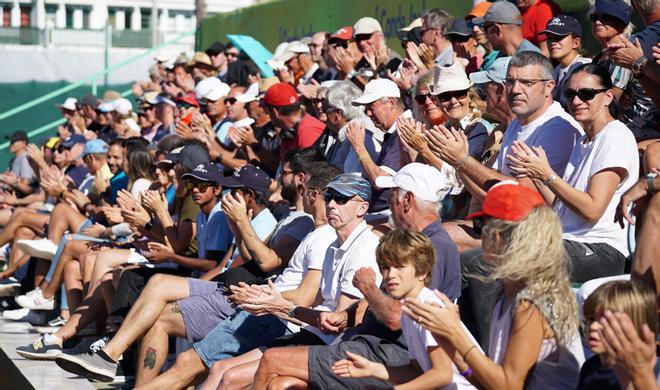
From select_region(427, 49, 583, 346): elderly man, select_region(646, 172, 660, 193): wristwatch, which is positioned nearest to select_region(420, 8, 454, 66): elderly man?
select_region(427, 49, 583, 346): elderly man

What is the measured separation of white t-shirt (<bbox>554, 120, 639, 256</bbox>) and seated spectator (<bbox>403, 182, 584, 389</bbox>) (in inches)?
45.7

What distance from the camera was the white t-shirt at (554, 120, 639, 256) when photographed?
211 inches

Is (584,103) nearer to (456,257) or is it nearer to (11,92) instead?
(456,257)

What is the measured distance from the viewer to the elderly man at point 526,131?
18.7ft

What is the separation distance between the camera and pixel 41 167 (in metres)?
12.9

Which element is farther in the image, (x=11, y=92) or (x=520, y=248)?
(x=11, y=92)

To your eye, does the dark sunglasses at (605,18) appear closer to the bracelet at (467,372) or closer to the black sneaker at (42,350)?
the bracelet at (467,372)

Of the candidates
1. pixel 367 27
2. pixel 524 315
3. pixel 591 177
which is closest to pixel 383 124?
pixel 367 27

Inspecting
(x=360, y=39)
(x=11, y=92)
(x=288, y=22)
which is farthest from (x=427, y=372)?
(x=11, y=92)

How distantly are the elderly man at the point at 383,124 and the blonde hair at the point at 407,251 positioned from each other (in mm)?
2325

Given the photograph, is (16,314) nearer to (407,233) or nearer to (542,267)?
(407,233)

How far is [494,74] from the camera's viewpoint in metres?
6.46

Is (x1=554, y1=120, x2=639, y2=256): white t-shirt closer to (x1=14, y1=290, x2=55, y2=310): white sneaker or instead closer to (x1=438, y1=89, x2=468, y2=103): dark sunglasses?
(x1=438, y1=89, x2=468, y2=103): dark sunglasses

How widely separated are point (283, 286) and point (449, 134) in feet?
4.92
